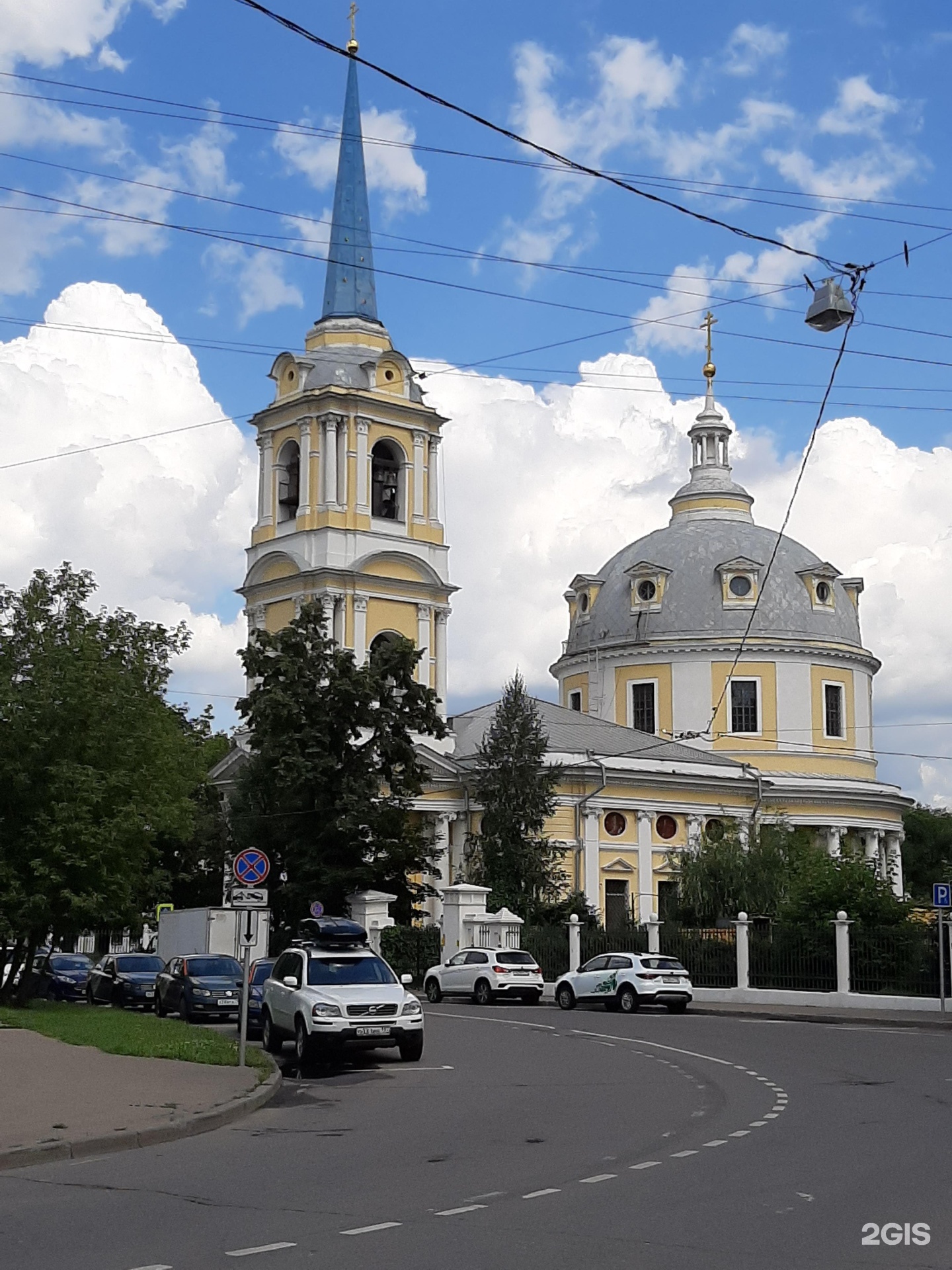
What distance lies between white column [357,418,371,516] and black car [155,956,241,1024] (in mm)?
29038

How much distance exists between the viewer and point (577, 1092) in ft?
61.0

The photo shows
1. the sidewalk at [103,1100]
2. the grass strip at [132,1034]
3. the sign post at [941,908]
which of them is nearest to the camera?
the sidewalk at [103,1100]

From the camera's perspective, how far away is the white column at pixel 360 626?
5884cm

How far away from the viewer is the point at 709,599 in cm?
7144

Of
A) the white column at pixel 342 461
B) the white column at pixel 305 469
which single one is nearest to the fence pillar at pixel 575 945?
the white column at pixel 342 461

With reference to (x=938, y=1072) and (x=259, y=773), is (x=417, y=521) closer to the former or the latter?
(x=259, y=773)

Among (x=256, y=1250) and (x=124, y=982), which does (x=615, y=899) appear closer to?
(x=124, y=982)

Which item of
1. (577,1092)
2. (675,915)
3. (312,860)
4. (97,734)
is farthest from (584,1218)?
(675,915)

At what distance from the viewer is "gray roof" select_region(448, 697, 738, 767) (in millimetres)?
62750

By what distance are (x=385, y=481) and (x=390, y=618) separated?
5457 millimetres

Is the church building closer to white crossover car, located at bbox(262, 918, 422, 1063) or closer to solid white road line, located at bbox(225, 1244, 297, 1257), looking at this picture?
white crossover car, located at bbox(262, 918, 422, 1063)

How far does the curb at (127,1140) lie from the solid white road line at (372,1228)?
13.2ft

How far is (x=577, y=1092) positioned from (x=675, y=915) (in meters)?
33.5

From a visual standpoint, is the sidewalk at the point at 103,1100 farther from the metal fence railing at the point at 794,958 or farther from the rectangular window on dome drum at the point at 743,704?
the rectangular window on dome drum at the point at 743,704
